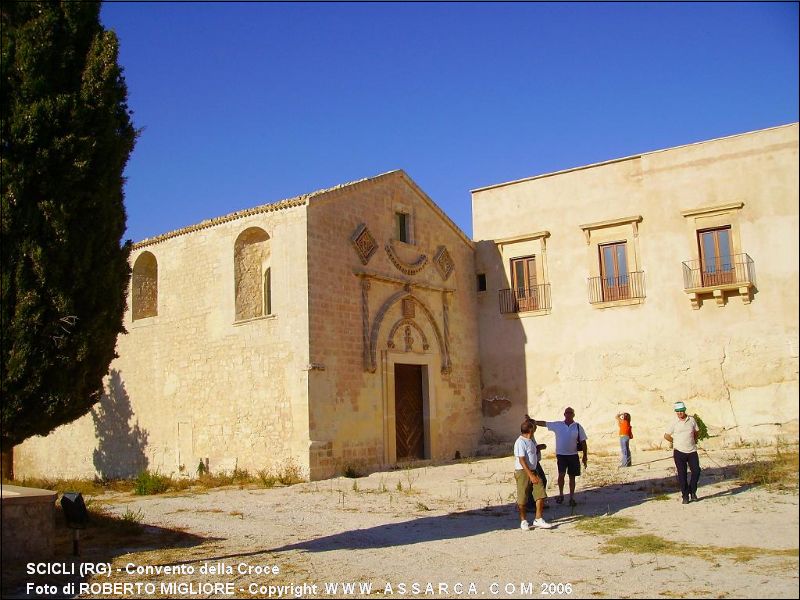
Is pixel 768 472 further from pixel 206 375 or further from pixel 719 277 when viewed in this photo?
pixel 206 375

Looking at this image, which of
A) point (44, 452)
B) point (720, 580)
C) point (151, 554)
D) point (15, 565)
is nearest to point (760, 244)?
point (720, 580)

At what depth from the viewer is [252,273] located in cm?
1723

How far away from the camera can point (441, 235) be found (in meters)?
19.7

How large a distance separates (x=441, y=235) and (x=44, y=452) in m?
12.6

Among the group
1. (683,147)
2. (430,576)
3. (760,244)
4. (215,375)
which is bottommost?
(430,576)

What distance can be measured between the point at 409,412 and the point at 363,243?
4.17 meters

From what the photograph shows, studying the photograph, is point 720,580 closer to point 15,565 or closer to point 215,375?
point 15,565

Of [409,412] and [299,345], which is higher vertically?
[299,345]

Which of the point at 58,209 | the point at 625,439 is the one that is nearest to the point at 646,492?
the point at 625,439

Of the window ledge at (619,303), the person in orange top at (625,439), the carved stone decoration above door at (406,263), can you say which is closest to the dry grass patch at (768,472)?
the person in orange top at (625,439)

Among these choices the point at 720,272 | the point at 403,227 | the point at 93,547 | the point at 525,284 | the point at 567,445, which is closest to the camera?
the point at 93,547

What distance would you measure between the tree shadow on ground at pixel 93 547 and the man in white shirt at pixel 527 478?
372 centimetres

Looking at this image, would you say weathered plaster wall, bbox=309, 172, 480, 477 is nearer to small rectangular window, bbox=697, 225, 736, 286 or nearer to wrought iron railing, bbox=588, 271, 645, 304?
wrought iron railing, bbox=588, 271, 645, 304

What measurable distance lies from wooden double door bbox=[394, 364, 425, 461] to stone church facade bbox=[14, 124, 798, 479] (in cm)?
5
